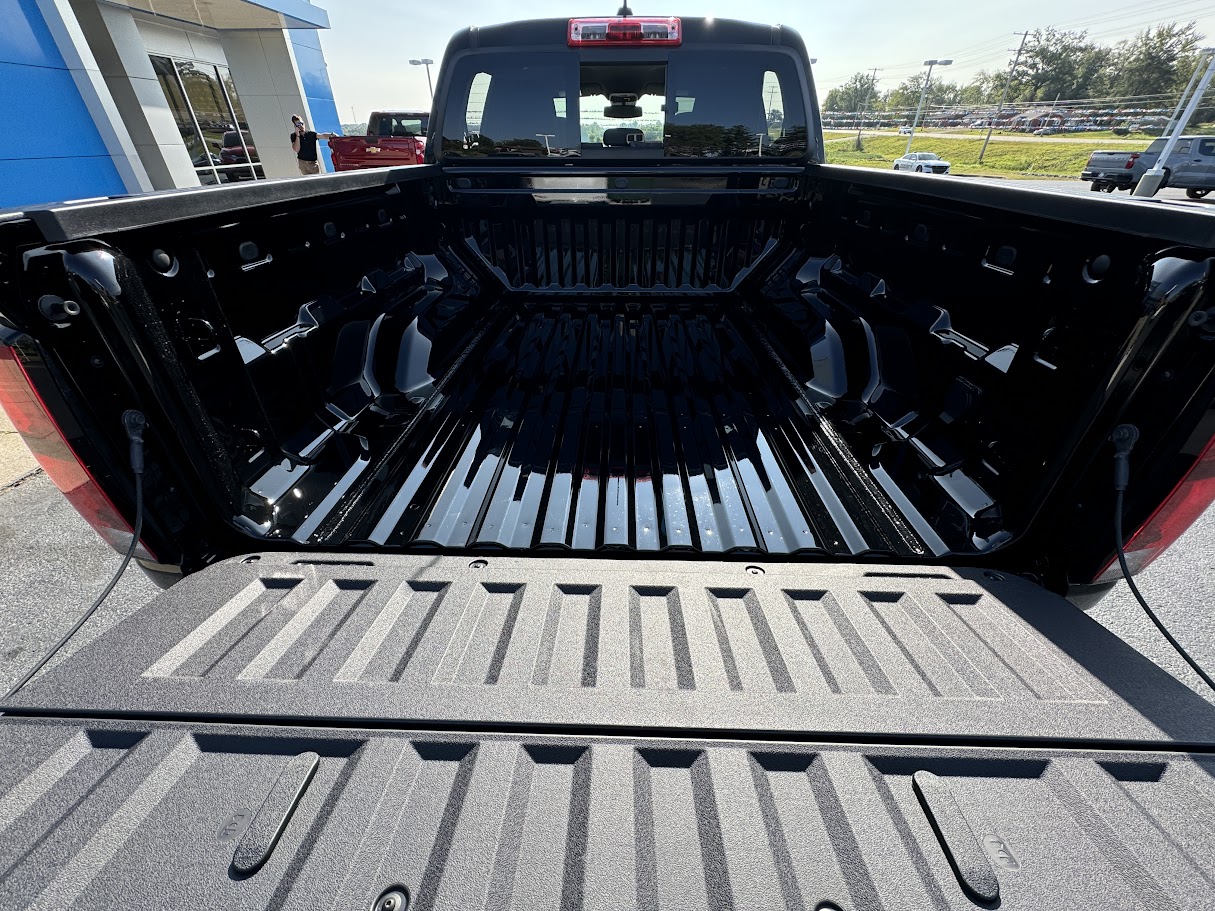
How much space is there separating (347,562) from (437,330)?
1.61 meters

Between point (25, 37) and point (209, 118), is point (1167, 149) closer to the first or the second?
point (209, 118)

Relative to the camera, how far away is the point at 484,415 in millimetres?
2348

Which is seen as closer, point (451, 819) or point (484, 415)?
point (451, 819)

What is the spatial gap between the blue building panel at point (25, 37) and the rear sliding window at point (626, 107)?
781cm

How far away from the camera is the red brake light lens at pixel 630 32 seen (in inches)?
109

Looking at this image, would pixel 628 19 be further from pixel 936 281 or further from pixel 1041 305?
pixel 1041 305

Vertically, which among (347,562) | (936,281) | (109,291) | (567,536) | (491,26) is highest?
(491,26)

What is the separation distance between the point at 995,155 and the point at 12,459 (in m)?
49.3

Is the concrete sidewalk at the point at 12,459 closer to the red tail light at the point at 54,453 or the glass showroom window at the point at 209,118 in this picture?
the red tail light at the point at 54,453

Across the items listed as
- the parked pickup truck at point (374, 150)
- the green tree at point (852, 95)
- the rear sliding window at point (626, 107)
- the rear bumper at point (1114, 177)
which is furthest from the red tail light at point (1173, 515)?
the green tree at point (852, 95)

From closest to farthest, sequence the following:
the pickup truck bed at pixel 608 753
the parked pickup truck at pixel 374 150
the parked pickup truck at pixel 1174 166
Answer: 1. the pickup truck bed at pixel 608 753
2. the parked pickup truck at pixel 374 150
3. the parked pickup truck at pixel 1174 166

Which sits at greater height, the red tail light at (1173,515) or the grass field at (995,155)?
the red tail light at (1173,515)

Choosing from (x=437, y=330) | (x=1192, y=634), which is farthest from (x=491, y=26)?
(x=1192, y=634)

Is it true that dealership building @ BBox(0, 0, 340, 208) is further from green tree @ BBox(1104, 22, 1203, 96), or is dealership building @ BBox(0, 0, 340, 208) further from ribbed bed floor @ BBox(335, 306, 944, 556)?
green tree @ BBox(1104, 22, 1203, 96)
